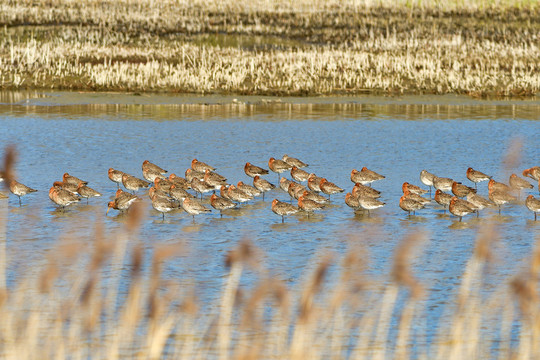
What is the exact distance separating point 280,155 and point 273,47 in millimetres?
20768

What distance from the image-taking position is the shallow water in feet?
47.0

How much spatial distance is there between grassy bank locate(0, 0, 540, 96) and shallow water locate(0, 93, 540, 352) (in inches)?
77.6

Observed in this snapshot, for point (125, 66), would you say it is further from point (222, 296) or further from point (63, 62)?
point (222, 296)

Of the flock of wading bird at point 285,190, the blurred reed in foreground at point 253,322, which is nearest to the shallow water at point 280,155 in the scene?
the flock of wading bird at point 285,190

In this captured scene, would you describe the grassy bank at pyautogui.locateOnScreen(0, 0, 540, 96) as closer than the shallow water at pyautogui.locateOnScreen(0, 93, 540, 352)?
No

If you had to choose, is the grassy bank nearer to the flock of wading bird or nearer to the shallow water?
the shallow water

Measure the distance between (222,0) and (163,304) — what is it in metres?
51.0

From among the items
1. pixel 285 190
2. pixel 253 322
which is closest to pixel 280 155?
pixel 285 190

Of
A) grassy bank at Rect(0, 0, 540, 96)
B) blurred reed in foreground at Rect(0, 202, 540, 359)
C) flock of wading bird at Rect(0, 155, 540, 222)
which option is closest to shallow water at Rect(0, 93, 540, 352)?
flock of wading bird at Rect(0, 155, 540, 222)

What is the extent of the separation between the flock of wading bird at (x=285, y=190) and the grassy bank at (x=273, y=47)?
54.1ft

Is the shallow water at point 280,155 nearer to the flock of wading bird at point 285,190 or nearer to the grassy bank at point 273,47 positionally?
the flock of wading bird at point 285,190

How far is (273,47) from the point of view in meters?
45.5

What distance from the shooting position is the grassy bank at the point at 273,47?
37344mm

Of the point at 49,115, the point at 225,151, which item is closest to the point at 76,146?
the point at 225,151
